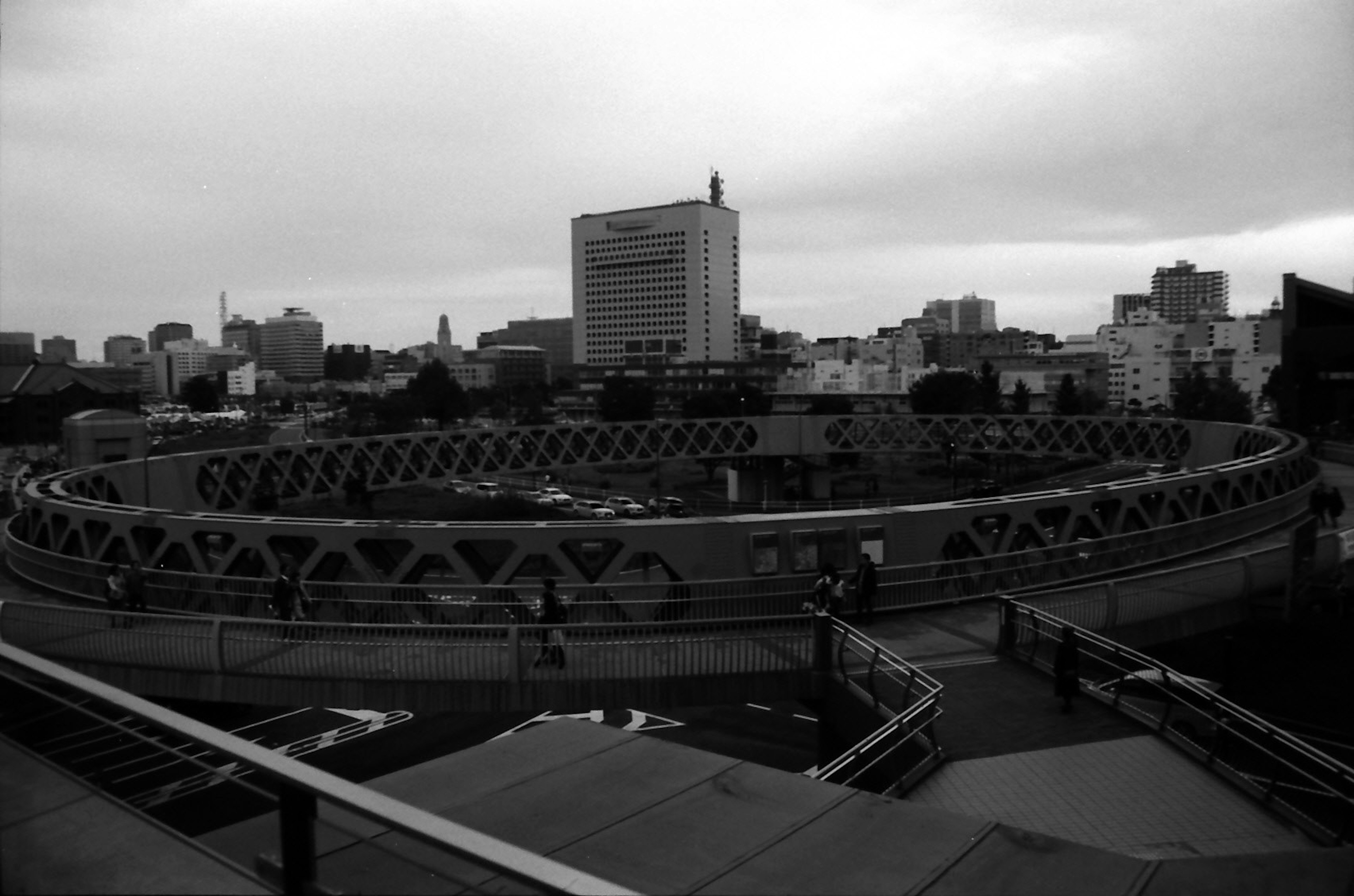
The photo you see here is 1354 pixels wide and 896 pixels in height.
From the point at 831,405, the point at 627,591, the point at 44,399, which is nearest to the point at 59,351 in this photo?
the point at 44,399

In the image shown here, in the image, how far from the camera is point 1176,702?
1259 cm

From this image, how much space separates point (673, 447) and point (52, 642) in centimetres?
4980

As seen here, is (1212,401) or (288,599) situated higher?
(1212,401)

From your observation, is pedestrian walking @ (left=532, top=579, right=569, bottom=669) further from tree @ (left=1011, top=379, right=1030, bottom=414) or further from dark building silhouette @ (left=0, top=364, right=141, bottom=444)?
tree @ (left=1011, top=379, right=1030, bottom=414)

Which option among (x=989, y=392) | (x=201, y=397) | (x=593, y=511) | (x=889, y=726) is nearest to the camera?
(x=889, y=726)

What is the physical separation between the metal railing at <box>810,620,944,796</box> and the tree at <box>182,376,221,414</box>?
14749 centimetres

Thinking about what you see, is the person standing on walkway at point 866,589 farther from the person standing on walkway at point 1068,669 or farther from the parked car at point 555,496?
the parked car at point 555,496

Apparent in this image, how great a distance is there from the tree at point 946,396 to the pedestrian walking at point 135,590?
8248cm

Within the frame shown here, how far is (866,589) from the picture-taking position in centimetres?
1625

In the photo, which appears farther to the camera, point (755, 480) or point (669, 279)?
point (669, 279)

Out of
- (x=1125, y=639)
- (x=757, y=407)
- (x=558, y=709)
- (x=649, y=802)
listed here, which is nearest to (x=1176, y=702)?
(x=1125, y=639)

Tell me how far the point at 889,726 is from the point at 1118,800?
6.85 feet

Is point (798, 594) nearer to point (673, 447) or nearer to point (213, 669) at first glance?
point (213, 669)

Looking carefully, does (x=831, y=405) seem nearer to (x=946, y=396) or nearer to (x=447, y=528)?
(x=946, y=396)
